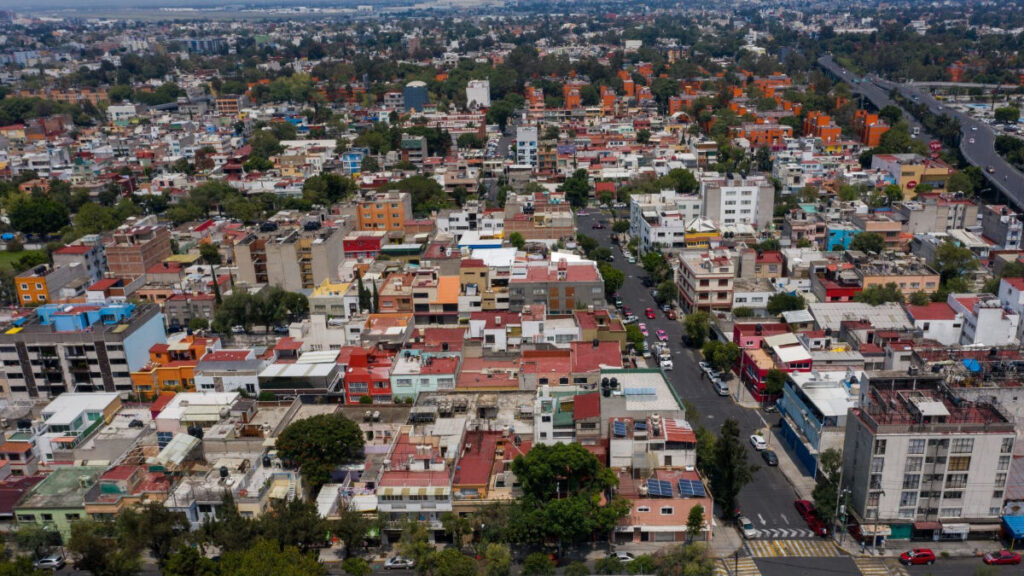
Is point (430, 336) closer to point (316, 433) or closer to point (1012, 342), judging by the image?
point (316, 433)

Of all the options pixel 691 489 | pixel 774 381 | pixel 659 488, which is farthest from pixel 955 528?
pixel 774 381

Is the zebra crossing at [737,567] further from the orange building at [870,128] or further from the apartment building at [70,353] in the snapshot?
the orange building at [870,128]

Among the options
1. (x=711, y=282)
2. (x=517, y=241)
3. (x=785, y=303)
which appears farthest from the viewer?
(x=517, y=241)

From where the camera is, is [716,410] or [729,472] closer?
[729,472]

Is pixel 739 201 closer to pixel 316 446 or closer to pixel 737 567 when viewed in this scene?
pixel 737 567

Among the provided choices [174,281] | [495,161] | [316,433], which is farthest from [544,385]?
[495,161]

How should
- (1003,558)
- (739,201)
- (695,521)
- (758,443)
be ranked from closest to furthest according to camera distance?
(1003,558) < (695,521) < (758,443) < (739,201)

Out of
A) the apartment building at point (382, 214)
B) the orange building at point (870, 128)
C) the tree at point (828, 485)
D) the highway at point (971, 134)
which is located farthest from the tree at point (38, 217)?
the orange building at point (870, 128)

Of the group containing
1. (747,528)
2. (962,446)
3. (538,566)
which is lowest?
(747,528)
